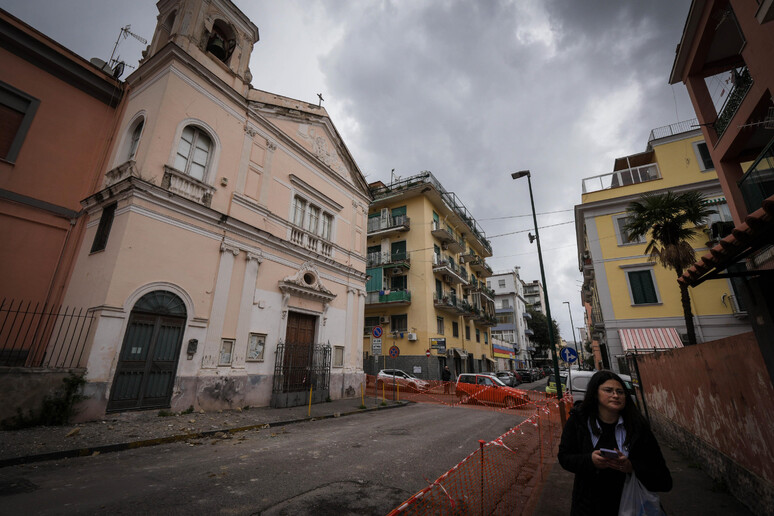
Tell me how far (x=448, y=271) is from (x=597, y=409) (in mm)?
24736

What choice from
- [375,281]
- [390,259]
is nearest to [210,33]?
[390,259]

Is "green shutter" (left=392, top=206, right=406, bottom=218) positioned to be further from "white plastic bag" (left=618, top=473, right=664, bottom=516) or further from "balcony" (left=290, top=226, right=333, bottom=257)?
"white plastic bag" (left=618, top=473, right=664, bottom=516)

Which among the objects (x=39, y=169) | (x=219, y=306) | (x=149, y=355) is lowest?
(x=149, y=355)

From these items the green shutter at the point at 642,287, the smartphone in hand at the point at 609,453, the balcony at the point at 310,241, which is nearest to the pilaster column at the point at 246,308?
the balcony at the point at 310,241

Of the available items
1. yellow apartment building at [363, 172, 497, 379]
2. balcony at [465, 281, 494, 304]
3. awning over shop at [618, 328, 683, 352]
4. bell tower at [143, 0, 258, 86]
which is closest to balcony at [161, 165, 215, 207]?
bell tower at [143, 0, 258, 86]

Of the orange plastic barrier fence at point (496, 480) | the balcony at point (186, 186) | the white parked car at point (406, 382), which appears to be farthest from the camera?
the white parked car at point (406, 382)

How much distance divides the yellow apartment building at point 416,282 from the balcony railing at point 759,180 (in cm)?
1796

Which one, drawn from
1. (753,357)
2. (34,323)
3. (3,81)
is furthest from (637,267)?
(3,81)

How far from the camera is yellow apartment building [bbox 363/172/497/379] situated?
24.0m

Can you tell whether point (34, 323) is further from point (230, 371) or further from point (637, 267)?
point (637, 267)

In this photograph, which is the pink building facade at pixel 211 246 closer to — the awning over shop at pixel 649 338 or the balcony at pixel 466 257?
the awning over shop at pixel 649 338

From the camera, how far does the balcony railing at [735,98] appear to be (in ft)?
27.9

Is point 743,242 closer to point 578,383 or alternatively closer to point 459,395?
point 578,383

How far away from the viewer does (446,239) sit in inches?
1126
